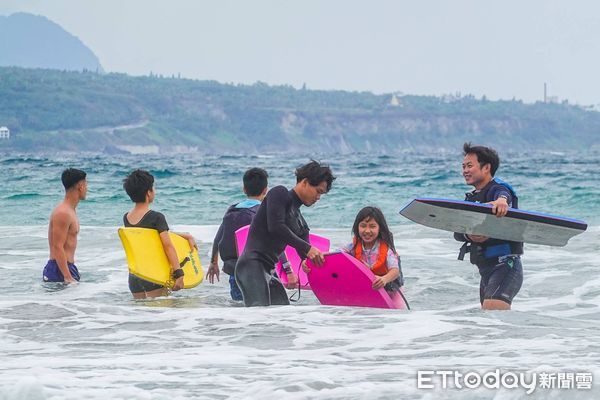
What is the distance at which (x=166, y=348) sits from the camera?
6.92 metres

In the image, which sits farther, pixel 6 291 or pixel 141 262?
pixel 6 291

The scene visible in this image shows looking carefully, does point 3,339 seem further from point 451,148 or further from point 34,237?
point 451,148

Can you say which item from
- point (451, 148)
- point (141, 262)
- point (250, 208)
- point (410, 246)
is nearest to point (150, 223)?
point (141, 262)

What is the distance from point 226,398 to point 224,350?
1241 mm

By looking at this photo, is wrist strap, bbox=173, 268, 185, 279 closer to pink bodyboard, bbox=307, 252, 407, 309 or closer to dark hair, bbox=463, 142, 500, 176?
pink bodyboard, bbox=307, 252, 407, 309

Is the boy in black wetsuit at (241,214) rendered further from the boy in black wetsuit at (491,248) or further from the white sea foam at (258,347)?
the boy in black wetsuit at (491,248)

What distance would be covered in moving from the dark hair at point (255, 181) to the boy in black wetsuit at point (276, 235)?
1.05m

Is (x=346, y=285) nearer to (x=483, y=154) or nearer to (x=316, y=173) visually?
(x=316, y=173)

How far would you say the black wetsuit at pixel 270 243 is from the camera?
298 inches

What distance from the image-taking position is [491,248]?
7.65 meters

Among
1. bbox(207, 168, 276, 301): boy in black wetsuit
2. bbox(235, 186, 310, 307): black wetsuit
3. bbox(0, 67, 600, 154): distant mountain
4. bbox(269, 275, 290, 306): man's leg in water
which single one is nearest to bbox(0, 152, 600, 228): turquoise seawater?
bbox(207, 168, 276, 301): boy in black wetsuit

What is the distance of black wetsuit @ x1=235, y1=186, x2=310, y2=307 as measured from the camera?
756 cm

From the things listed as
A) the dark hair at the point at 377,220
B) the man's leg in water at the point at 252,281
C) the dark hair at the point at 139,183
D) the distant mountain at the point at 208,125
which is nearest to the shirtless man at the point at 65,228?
the dark hair at the point at 139,183

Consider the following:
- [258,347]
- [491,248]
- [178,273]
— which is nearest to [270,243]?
[258,347]
